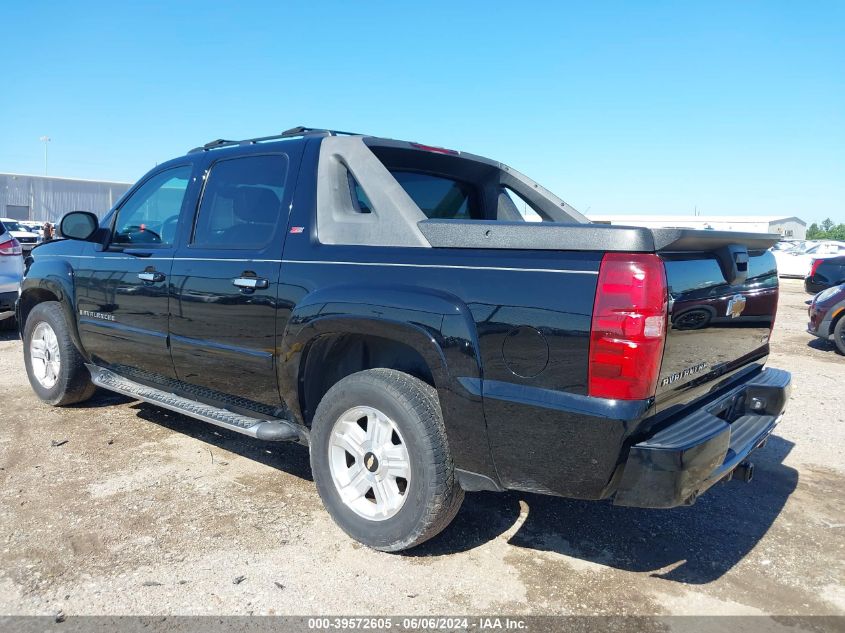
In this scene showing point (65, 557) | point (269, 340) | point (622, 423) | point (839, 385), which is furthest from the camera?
point (839, 385)

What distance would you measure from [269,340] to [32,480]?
1788mm

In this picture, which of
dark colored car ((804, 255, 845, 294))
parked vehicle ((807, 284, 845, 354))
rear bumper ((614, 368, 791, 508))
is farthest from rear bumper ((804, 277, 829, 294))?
rear bumper ((614, 368, 791, 508))

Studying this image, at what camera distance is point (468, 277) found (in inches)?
105

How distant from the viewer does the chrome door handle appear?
11.2 ft

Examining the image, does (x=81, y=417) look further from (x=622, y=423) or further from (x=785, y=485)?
(x=785, y=485)

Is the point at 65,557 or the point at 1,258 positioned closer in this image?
the point at 65,557

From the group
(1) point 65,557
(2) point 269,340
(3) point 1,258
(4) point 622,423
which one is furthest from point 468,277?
(3) point 1,258

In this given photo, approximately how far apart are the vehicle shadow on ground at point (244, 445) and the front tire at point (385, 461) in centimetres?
91

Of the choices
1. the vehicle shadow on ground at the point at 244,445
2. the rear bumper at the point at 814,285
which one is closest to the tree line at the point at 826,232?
the rear bumper at the point at 814,285

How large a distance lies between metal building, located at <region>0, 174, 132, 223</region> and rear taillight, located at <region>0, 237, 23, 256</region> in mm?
31554

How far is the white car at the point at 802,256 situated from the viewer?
2330cm

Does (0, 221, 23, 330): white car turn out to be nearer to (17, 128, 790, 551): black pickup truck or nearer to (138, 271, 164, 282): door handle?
(17, 128, 790, 551): black pickup truck

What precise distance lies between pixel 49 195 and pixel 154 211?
39.5m

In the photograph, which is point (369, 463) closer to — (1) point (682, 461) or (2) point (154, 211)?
(1) point (682, 461)
